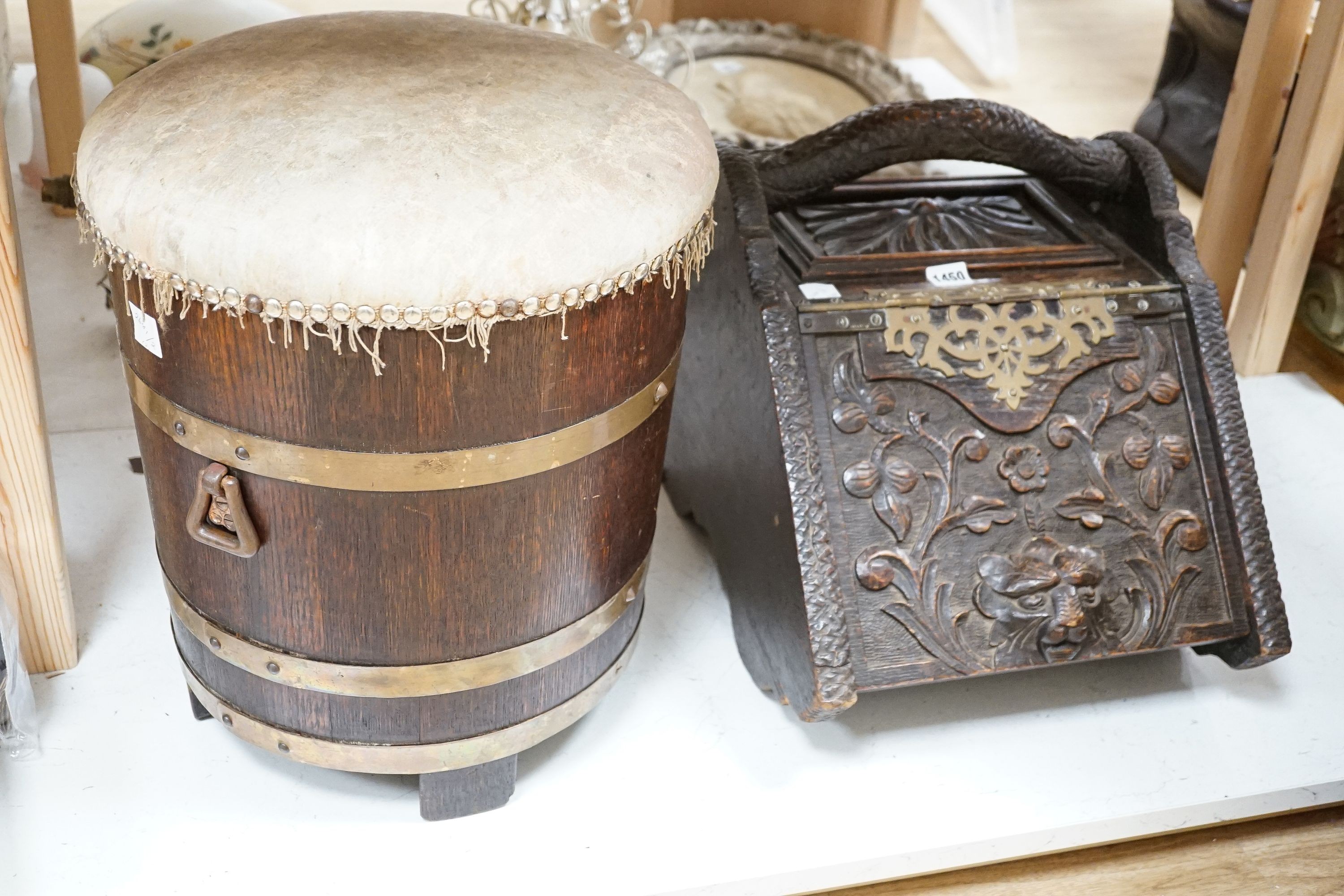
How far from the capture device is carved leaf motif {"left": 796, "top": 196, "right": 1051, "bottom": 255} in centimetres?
164

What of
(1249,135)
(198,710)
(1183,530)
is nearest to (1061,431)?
(1183,530)

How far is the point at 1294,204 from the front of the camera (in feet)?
6.69

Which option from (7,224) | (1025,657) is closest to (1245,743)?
(1025,657)

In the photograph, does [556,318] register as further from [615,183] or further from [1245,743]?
[1245,743]

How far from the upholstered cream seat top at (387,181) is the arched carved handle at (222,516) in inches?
6.9

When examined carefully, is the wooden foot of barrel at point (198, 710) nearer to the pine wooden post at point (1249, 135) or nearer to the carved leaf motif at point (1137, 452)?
the carved leaf motif at point (1137, 452)

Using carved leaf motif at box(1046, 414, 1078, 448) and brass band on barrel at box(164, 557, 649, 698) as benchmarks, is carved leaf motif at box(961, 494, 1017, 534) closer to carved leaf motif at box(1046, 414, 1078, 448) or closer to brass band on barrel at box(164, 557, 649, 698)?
carved leaf motif at box(1046, 414, 1078, 448)

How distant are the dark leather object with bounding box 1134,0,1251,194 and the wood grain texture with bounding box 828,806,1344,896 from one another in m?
1.73

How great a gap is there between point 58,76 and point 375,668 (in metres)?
1.34

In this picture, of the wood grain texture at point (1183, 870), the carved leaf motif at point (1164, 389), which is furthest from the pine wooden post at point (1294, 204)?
the wood grain texture at point (1183, 870)

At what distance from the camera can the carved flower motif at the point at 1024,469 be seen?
4.91ft

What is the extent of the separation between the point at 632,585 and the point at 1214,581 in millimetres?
702

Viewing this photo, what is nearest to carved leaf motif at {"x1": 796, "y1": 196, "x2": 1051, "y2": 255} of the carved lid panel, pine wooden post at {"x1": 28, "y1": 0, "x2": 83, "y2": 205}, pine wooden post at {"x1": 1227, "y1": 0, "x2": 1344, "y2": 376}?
the carved lid panel

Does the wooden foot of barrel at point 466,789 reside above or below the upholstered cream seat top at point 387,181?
below
